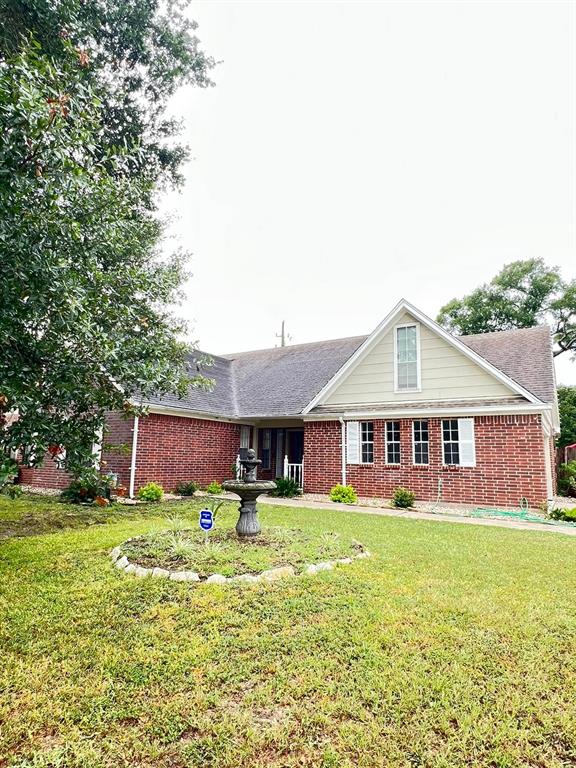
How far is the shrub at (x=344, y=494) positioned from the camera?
45.3 ft

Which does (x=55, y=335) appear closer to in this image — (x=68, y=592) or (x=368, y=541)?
(x=68, y=592)

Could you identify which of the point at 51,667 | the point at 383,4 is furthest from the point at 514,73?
the point at 51,667

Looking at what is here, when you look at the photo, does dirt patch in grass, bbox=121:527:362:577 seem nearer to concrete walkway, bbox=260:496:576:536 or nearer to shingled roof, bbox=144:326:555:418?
concrete walkway, bbox=260:496:576:536

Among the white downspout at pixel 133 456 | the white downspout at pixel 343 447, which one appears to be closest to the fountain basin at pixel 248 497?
the white downspout at pixel 133 456

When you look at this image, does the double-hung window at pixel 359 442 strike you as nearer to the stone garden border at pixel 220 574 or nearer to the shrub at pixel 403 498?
the shrub at pixel 403 498

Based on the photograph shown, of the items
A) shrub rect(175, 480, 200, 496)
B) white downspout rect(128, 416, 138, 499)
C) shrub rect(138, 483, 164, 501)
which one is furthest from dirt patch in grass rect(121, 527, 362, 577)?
shrub rect(175, 480, 200, 496)

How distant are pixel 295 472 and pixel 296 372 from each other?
442 centimetres

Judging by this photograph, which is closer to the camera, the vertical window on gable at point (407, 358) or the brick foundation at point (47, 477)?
the vertical window on gable at point (407, 358)

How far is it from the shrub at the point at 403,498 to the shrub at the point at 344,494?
1.41 meters

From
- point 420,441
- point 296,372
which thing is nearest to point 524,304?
point 296,372

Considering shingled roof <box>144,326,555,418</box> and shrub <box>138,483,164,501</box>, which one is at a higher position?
shingled roof <box>144,326,555,418</box>

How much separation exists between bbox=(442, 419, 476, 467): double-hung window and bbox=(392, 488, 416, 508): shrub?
61.8 inches

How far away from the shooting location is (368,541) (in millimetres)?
7594

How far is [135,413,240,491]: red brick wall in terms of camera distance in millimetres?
13617
